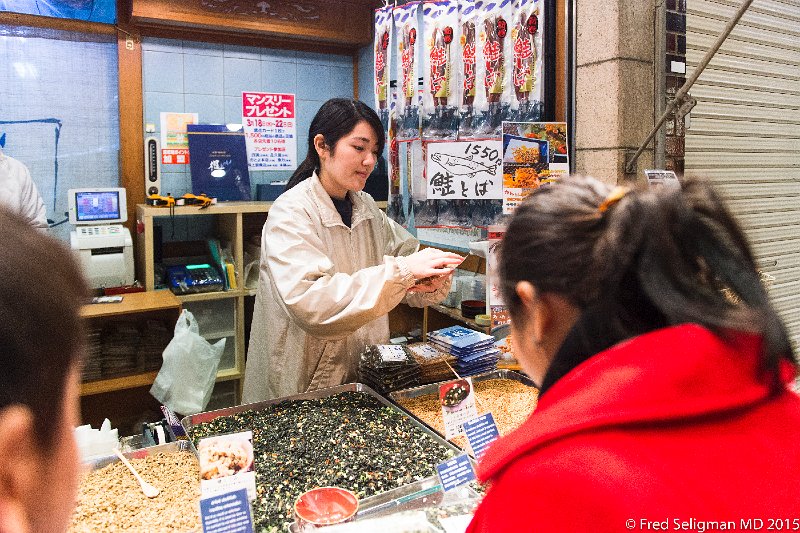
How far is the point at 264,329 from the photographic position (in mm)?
2584

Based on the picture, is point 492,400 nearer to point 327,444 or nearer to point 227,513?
point 327,444

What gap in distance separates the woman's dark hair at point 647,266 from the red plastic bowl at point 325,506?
2.51ft

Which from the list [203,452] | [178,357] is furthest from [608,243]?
[178,357]

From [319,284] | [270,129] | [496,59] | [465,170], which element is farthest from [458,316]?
[270,129]

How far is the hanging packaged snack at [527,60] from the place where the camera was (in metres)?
3.18

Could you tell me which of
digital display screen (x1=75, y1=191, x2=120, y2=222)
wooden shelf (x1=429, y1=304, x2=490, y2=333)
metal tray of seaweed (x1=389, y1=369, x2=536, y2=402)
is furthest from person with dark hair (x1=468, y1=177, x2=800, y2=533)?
digital display screen (x1=75, y1=191, x2=120, y2=222)

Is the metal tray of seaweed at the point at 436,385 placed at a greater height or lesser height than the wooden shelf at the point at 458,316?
lesser

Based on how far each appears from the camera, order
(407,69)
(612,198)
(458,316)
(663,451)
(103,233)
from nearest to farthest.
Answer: (663,451) → (612,198) → (458,316) → (407,69) → (103,233)

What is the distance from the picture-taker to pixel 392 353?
7.66 feet

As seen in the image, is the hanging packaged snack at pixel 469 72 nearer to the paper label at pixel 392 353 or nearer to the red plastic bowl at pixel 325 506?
the paper label at pixel 392 353

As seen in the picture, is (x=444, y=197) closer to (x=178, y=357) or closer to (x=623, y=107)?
(x=623, y=107)

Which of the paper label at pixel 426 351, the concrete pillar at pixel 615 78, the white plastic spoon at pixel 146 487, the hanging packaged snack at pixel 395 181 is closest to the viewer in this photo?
the white plastic spoon at pixel 146 487

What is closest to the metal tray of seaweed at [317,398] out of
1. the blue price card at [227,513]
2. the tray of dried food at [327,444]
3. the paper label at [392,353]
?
the tray of dried food at [327,444]

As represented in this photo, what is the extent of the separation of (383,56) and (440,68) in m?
0.68
